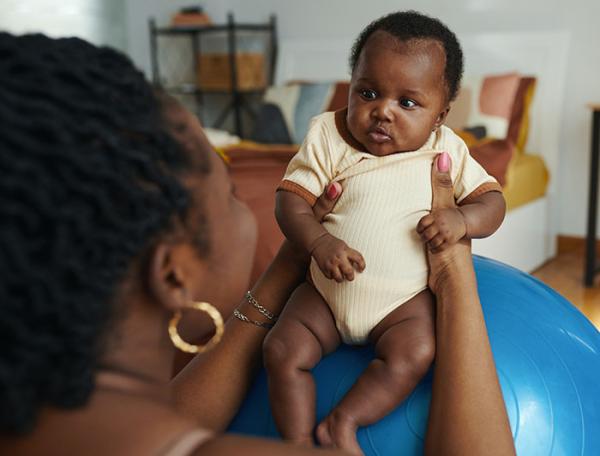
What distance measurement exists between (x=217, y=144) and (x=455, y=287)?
310 centimetres

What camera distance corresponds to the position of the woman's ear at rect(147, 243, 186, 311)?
0.67 meters

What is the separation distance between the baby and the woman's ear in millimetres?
389

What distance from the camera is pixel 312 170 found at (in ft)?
3.99

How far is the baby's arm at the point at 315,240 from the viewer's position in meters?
1.06

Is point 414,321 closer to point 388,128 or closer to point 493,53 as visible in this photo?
point 388,128

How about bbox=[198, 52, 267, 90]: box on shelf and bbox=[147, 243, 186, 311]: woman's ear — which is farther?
bbox=[198, 52, 267, 90]: box on shelf

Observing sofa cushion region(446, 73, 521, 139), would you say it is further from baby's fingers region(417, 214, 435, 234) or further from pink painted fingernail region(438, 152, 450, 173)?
baby's fingers region(417, 214, 435, 234)

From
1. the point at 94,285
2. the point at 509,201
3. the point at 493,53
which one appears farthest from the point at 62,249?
the point at 493,53

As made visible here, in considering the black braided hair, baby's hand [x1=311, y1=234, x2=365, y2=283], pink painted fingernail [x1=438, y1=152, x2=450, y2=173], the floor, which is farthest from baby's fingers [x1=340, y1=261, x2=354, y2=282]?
the floor

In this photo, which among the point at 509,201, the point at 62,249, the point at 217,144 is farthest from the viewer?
the point at 217,144

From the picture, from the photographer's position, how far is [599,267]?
3678mm

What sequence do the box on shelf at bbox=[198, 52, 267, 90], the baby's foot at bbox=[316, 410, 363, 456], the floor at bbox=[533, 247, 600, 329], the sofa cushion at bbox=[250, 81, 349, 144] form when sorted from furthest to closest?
the box on shelf at bbox=[198, 52, 267, 90]
the sofa cushion at bbox=[250, 81, 349, 144]
the floor at bbox=[533, 247, 600, 329]
the baby's foot at bbox=[316, 410, 363, 456]

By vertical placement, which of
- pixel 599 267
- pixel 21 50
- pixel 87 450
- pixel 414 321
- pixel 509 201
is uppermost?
pixel 21 50

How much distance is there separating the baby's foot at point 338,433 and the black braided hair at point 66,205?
451mm
